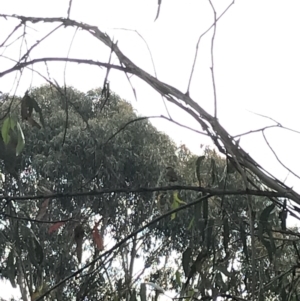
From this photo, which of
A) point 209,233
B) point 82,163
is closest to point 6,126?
point 209,233

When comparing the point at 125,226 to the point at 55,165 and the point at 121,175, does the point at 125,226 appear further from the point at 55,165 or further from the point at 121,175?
the point at 55,165

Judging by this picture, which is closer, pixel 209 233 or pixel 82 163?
pixel 209 233

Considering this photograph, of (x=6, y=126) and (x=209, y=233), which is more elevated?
(x=6, y=126)

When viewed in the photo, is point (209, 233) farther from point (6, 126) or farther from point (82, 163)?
point (82, 163)

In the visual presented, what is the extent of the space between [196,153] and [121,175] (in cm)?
67

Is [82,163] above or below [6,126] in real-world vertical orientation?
above

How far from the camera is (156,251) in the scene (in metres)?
5.67

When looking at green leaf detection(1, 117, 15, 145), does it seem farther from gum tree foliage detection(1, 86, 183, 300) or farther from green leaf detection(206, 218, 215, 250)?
gum tree foliage detection(1, 86, 183, 300)

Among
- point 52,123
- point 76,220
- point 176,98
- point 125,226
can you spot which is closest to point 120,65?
point 176,98

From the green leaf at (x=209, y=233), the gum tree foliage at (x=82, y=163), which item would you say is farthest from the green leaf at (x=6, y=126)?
the gum tree foliage at (x=82, y=163)

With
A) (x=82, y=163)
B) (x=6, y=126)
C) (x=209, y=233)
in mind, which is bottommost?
(x=209, y=233)

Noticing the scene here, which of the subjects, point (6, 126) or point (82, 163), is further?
point (82, 163)

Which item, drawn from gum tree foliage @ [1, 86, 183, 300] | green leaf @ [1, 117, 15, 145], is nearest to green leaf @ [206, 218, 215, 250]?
green leaf @ [1, 117, 15, 145]

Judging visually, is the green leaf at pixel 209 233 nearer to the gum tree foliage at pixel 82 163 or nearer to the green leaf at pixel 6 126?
the green leaf at pixel 6 126
